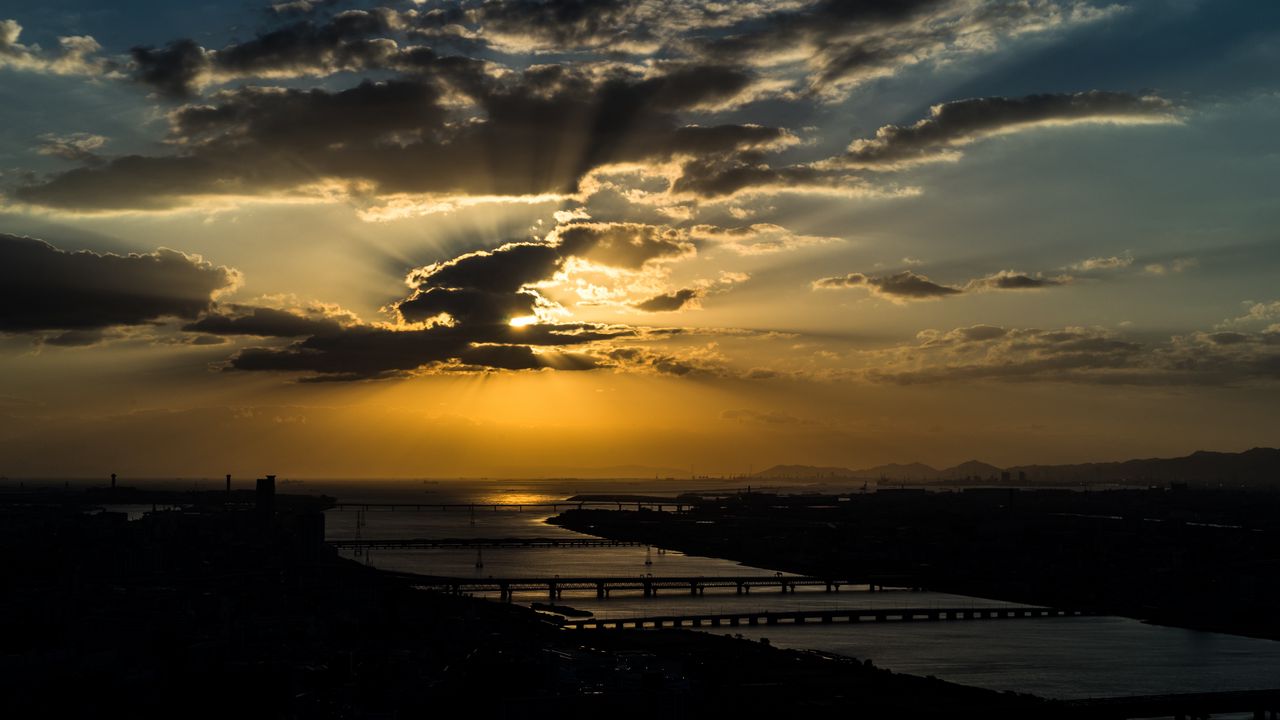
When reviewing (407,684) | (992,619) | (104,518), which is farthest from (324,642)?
(104,518)

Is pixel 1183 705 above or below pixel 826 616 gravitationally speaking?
above

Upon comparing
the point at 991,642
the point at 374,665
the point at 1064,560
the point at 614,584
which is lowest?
the point at 991,642

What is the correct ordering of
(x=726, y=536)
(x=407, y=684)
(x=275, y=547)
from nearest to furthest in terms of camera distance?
(x=407, y=684) → (x=275, y=547) → (x=726, y=536)

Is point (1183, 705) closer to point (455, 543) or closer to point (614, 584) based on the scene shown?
point (614, 584)

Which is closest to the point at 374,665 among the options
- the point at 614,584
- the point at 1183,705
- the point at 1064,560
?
the point at 1183,705

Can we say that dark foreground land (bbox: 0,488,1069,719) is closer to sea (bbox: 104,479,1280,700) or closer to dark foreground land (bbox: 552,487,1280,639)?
sea (bbox: 104,479,1280,700)

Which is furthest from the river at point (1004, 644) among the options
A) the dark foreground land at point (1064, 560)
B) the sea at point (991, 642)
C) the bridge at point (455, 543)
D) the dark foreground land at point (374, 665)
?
the bridge at point (455, 543)

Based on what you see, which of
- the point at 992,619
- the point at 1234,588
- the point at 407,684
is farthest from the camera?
the point at 1234,588

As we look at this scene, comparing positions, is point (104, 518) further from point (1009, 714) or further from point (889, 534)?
point (1009, 714)
